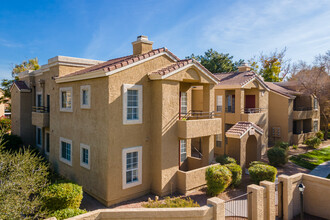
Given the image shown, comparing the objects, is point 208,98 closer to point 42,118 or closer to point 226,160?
point 226,160

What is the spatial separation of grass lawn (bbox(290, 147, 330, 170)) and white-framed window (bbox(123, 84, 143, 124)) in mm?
17556

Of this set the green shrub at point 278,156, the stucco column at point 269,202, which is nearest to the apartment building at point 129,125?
the stucco column at point 269,202

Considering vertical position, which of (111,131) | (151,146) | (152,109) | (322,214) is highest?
(152,109)

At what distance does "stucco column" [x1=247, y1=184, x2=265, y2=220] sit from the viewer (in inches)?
410

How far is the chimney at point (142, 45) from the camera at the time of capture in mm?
15342

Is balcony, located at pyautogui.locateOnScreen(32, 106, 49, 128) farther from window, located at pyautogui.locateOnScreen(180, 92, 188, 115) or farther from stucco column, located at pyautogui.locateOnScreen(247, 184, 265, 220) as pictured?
stucco column, located at pyautogui.locateOnScreen(247, 184, 265, 220)

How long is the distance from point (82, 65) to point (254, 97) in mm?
18605

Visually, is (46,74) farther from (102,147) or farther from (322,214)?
(322,214)

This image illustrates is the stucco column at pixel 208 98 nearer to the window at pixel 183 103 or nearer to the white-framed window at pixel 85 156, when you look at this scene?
the window at pixel 183 103

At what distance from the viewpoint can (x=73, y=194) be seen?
38.0 ft

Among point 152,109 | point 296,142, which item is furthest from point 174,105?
point 296,142

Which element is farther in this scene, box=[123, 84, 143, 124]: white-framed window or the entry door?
the entry door

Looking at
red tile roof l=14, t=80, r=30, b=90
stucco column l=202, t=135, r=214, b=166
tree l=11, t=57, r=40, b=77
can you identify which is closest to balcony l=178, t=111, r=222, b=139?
stucco column l=202, t=135, r=214, b=166

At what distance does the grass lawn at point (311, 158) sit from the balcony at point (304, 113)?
210 inches
